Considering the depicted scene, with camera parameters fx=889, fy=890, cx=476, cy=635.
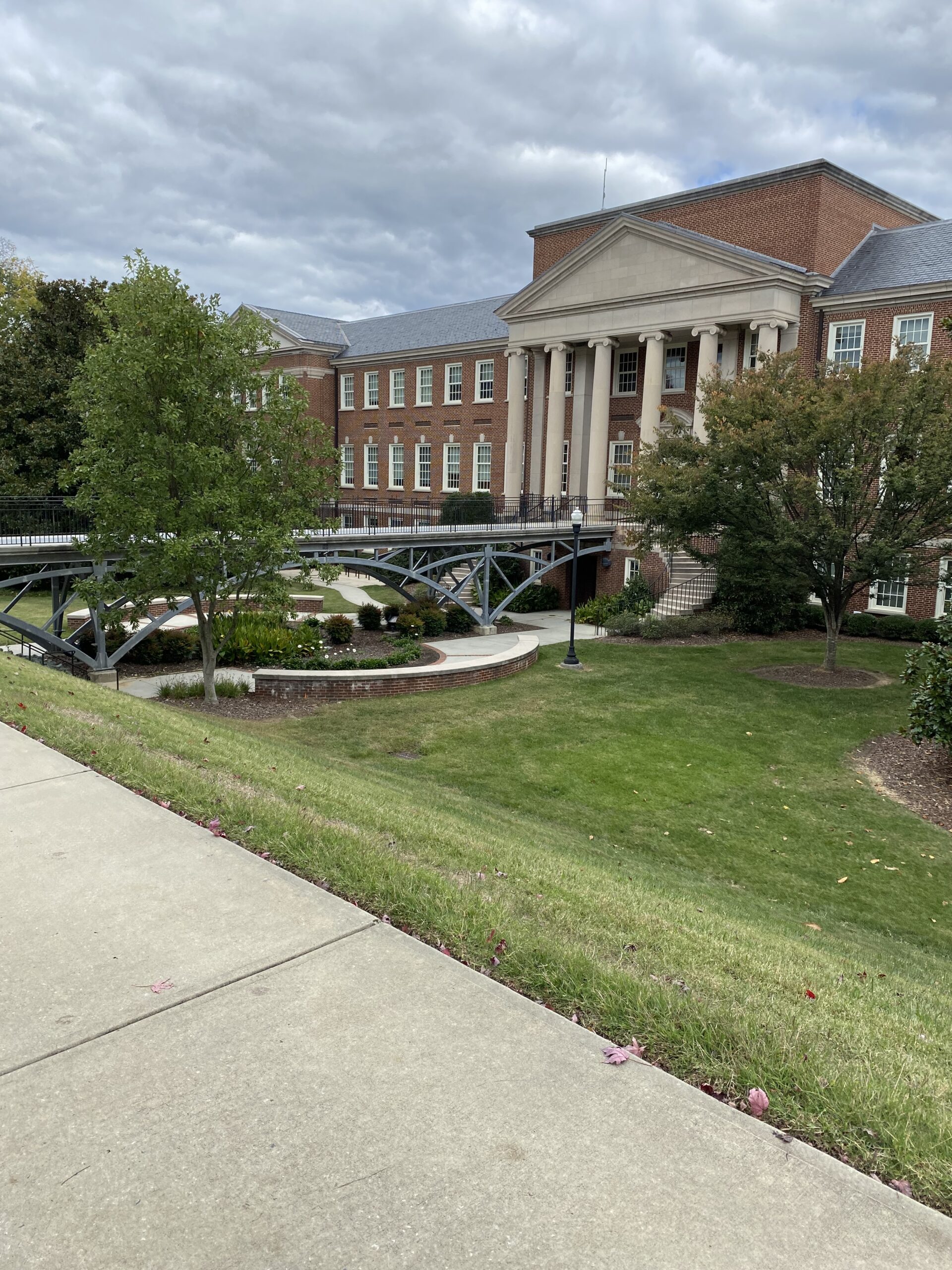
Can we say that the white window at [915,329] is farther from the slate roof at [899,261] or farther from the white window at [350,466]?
the white window at [350,466]

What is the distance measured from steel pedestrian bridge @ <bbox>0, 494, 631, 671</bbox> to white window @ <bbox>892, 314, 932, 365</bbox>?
10681mm

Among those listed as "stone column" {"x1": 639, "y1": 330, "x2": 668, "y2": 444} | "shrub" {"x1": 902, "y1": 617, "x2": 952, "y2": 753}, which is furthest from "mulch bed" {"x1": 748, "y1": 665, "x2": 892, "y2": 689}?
"stone column" {"x1": 639, "y1": 330, "x2": 668, "y2": 444}

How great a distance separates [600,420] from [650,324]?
4119 millimetres

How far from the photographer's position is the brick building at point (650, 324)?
30453 mm

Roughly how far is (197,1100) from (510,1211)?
4.01ft

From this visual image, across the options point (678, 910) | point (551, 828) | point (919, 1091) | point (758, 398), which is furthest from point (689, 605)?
point (919, 1091)

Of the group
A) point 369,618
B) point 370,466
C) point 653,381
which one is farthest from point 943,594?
point 370,466

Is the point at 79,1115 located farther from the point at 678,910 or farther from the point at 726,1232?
the point at 678,910

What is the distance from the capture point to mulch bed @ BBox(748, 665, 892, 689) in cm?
2052

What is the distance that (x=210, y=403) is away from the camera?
15.8 m

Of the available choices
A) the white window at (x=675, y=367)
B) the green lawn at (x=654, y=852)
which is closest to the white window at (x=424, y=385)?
the white window at (x=675, y=367)

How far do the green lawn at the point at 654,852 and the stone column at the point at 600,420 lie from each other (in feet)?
57.3

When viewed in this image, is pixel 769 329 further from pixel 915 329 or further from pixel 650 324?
pixel 650 324

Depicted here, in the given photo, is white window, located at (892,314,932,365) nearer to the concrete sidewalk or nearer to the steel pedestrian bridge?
the steel pedestrian bridge
